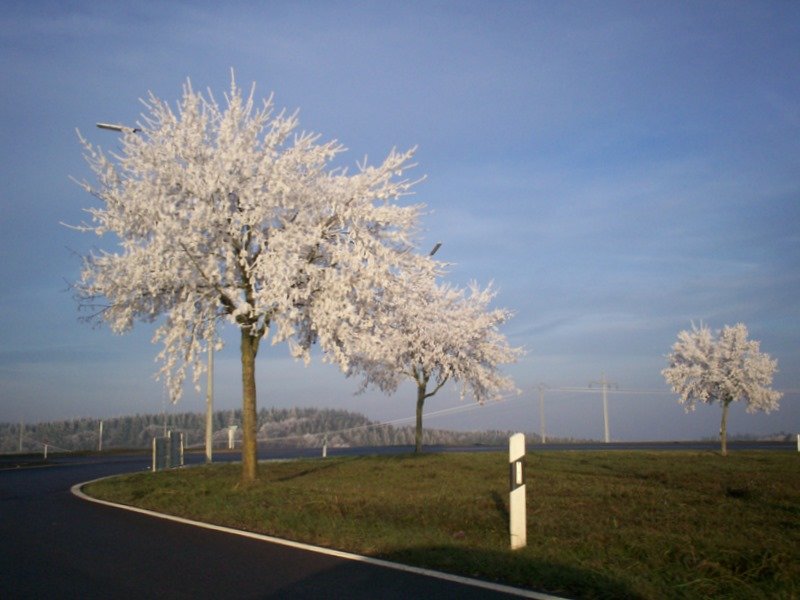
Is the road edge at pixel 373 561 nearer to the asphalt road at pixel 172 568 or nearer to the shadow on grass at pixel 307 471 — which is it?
the asphalt road at pixel 172 568

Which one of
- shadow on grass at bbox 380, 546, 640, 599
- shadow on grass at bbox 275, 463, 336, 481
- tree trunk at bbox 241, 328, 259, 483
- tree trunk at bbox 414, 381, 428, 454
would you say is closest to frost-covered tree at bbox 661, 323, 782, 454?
→ tree trunk at bbox 414, 381, 428, 454

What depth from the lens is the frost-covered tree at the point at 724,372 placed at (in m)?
35.2

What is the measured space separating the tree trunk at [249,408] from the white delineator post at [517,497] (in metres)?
9.28

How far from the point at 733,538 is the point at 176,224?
11655mm

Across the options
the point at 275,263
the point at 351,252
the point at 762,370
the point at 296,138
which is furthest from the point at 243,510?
the point at 762,370

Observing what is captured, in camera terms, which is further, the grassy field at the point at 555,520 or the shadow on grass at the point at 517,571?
the grassy field at the point at 555,520

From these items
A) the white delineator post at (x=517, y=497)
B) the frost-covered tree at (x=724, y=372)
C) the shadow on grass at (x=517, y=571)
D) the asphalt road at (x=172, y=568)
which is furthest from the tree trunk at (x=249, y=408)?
the frost-covered tree at (x=724, y=372)

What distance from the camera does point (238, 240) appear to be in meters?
16.7

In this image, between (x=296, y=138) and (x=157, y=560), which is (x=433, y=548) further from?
(x=296, y=138)

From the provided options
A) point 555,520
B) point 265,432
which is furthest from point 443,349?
point 265,432

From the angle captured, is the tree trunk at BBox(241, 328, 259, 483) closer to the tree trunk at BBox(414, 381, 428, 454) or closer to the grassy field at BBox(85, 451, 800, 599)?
the grassy field at BBox(85, 451, 800, 599)

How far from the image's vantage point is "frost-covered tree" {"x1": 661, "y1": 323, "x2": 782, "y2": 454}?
35156 millimetres

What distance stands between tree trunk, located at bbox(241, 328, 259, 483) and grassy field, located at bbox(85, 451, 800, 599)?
1.72ft

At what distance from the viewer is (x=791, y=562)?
24.1ft
